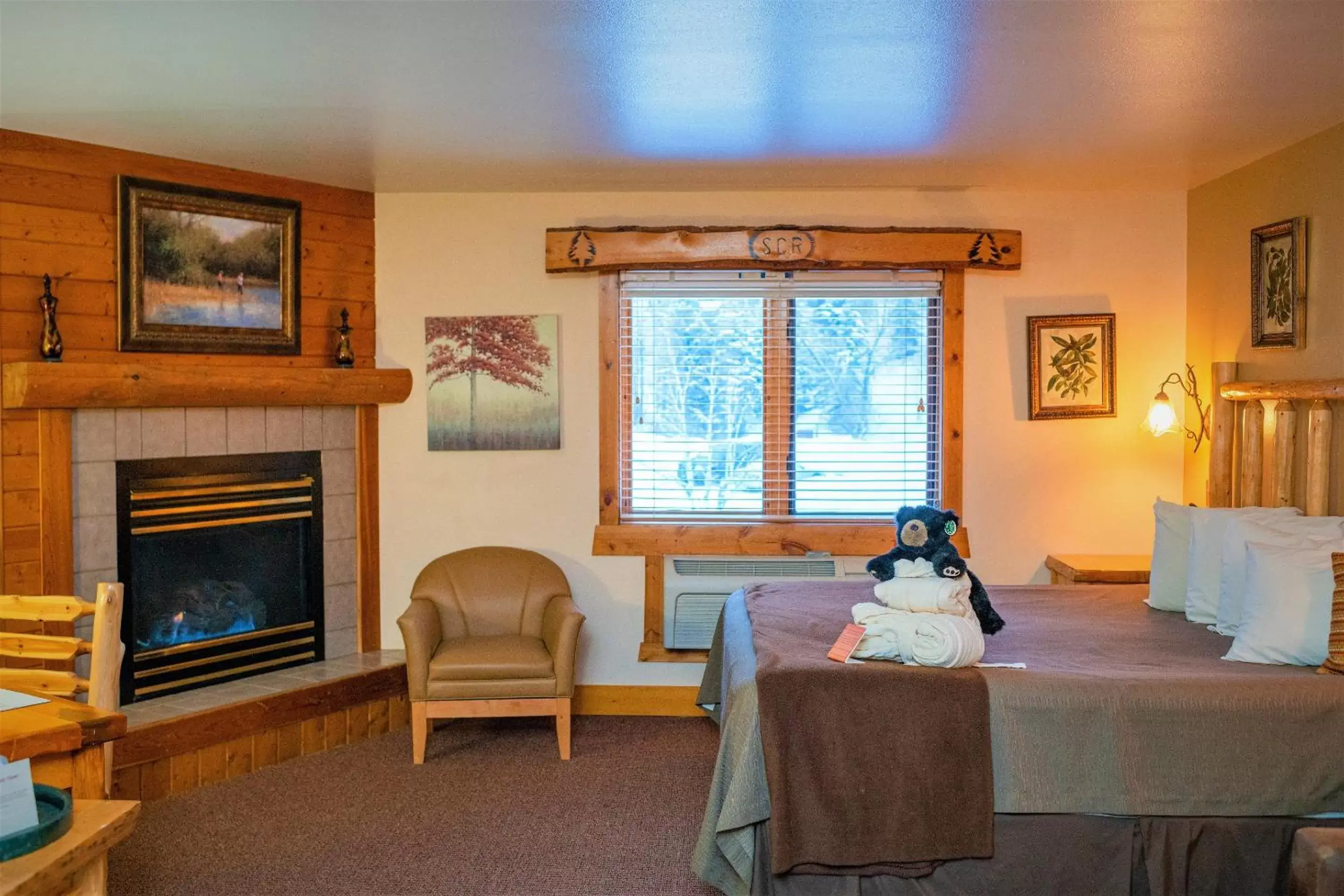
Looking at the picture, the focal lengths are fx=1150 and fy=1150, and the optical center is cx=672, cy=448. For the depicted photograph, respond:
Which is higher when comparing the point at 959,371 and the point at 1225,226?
the point at 1225,226

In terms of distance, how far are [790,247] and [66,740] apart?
11.7ft

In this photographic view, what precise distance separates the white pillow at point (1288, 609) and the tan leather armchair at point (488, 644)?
7.85 ft

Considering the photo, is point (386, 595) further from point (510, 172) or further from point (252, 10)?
point (252, 10)

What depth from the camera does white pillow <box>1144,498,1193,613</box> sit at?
4043 mm

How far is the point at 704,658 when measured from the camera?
524cm

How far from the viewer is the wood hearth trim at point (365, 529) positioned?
5.26 metres

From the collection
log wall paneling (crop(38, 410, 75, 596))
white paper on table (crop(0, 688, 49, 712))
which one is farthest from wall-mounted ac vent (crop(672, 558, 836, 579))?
white paper on table (crop(0, 688, 49, 712))

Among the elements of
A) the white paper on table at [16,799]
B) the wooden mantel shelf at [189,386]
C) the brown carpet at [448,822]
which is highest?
the wooden mantel shelf at [189,386]

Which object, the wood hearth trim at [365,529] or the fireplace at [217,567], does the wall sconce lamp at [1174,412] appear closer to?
the wood hearth trim at [365,529]

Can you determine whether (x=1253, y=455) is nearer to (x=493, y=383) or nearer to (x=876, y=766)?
(x=876, y=766)

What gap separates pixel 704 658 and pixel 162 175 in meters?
3.03

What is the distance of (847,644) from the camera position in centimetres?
321

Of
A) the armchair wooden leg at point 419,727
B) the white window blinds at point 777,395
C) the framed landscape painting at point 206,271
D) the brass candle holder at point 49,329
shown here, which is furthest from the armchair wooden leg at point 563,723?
the brass candle holder at point 49,329

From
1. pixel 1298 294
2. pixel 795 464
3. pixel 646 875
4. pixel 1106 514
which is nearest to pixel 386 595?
pixel 795 464
